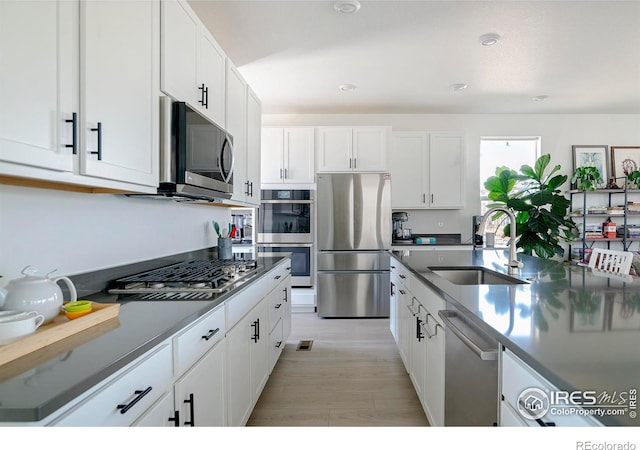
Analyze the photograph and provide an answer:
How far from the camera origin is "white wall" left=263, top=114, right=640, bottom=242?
5.02 m

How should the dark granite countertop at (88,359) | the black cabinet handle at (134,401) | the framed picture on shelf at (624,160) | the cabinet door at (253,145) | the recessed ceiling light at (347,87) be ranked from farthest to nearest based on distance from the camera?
the framed picture on shelf at (624,160)
the recessed ceiling light at (347,87)
the cabinet door at (253,145)
the black cabinet handle at (134,401)
the dark granite countertop at (88,359)

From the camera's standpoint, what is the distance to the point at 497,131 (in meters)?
5.04

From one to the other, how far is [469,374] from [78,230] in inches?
64.8

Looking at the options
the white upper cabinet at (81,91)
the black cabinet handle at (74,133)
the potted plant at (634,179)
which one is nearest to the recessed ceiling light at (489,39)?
the white upper cabinet at (81,91)

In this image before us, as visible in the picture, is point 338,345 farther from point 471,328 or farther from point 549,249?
point 549,249

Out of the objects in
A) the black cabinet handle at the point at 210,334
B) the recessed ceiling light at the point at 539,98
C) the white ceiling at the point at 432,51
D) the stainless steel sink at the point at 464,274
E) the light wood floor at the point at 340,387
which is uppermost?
the recessed ceiling light at the point at 539,98

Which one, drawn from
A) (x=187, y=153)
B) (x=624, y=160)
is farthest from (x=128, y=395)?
(x=624, y=160)

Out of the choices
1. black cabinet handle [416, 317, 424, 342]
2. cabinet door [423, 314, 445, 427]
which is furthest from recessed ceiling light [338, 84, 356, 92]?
cabinet door [423, 314, 445, 427]

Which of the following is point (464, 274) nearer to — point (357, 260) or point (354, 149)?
point (357, 260)

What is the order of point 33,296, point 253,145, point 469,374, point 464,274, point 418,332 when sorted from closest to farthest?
1. point 33,296
2. point 469,374
3. point 418,332
4. point 464,274
5. point 253,145

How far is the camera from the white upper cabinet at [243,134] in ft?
8.28

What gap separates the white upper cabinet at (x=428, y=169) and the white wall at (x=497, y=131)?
1.30 ft

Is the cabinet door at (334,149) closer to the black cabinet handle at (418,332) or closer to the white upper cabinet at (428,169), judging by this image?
the white upper cabinet at (428,169)

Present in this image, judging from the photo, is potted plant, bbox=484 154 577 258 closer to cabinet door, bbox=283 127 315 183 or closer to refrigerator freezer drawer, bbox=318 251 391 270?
refrigerator freezer drawer, bbox=318 251 391 270
